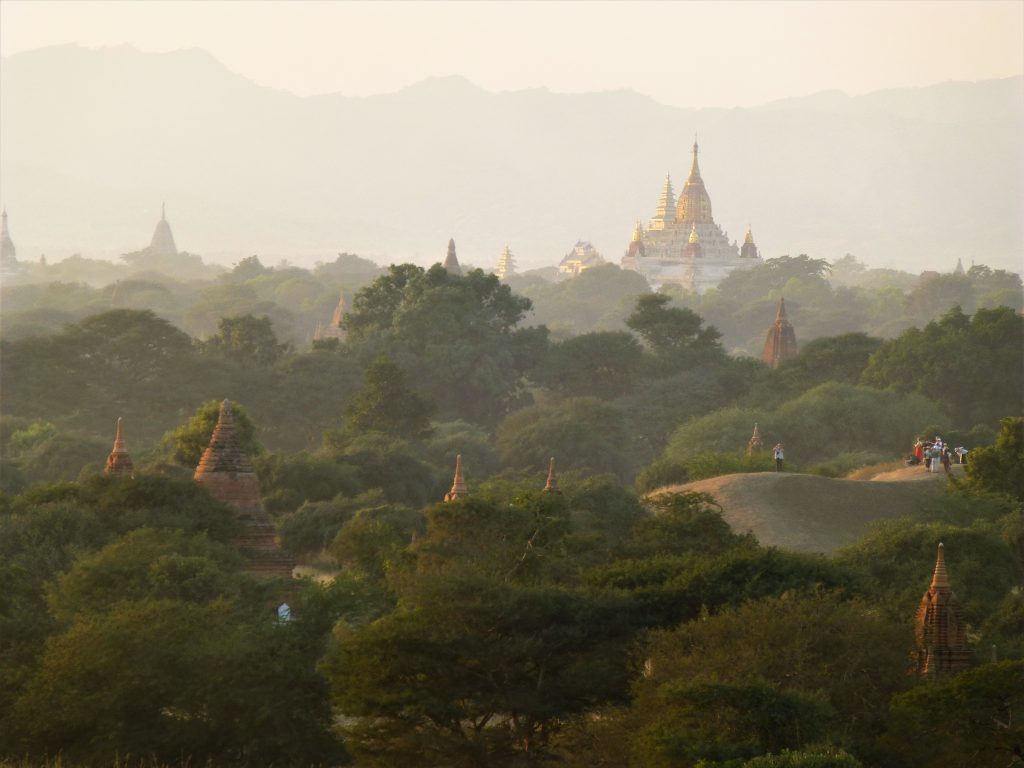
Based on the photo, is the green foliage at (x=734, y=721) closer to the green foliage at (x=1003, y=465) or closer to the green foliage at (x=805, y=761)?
the green foliage at (x=805, y=761)

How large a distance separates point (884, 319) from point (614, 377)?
67.5 m

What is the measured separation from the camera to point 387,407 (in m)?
64.2

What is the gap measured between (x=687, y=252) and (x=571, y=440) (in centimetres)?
10261

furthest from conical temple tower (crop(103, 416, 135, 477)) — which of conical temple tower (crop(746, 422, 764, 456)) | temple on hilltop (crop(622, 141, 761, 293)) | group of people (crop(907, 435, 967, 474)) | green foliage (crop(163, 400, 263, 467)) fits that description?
temple on hilltop (crop(622, 141, 761, 293))

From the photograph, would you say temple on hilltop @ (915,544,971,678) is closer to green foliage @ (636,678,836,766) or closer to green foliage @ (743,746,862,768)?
green foliage @ (636,678,836,766)

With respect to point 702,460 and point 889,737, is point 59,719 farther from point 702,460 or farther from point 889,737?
point 702,460

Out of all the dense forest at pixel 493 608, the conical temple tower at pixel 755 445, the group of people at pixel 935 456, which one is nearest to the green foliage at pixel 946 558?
the dense forest at pixel 493 608

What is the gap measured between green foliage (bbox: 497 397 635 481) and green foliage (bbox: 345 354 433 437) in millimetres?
3322

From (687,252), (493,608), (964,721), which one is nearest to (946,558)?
(493,608)

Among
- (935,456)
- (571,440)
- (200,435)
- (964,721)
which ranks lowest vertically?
(571,440)

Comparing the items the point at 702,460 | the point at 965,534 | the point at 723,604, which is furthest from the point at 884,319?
the point at 723,604

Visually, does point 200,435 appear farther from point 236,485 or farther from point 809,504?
point 809,504

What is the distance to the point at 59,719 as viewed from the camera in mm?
28656

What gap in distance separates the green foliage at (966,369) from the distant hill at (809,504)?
958 inches
